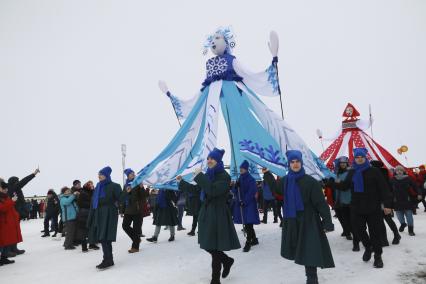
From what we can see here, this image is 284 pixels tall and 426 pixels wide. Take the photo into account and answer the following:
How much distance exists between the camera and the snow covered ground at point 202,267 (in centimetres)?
420

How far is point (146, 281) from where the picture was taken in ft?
Result: 14.9

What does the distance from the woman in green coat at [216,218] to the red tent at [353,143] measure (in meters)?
7.90

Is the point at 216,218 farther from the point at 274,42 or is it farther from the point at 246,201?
the point at 274,42

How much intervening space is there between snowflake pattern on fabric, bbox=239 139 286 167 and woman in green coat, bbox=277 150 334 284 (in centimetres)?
151

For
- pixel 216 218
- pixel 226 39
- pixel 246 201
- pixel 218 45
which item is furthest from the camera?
pixel 226 39

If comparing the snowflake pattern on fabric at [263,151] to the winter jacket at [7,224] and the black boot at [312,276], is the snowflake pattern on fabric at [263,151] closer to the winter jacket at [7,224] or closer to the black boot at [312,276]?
the black boot at [312,276]

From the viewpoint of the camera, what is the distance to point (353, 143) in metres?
12.2

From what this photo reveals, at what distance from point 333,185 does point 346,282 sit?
5.55 feet

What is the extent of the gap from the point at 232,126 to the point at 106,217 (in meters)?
2.97

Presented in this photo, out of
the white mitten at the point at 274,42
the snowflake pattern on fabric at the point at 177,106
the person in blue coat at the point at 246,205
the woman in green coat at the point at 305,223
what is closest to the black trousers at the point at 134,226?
the person in blue coat at the point at 246,205

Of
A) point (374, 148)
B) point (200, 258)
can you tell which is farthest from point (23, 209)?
point (374, 148)

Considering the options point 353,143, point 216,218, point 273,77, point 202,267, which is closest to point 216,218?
point 216,218

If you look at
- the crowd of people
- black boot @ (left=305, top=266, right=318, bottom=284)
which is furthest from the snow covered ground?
black boot @ (left=305, top=266, right=318, bottom=284)

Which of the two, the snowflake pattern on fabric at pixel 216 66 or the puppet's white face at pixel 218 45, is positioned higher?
the puppet's white face at pixel 218 45
